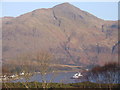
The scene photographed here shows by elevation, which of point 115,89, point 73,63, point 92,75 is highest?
point 115,89

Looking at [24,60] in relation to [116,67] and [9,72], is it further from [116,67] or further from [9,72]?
[116,67]

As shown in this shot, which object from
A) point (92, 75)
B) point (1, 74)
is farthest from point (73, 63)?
point (1, 74)

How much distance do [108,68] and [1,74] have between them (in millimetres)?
17981

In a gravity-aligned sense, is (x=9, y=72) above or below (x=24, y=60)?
below

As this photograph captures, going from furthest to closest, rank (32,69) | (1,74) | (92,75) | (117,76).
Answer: (92,75) → (117,76) → (1,74) → (32,69)

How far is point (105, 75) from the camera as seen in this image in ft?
131

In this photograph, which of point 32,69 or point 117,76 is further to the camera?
point 117,76

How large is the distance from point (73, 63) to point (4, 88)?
177m

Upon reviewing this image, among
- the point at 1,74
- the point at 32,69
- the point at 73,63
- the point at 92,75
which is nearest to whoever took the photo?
the point at 32,69

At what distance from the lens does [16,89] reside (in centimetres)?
2192

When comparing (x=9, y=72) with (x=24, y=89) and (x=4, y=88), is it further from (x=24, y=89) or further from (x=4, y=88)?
(x=24, y=89)

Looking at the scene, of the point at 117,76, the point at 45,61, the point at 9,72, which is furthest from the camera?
the point at 117,76

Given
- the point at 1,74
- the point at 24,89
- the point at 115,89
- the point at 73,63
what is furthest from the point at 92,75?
the point at 73,63

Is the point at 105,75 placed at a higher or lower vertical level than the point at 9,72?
lower
